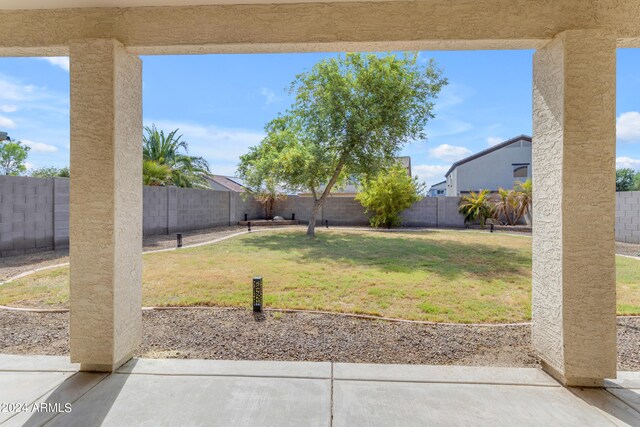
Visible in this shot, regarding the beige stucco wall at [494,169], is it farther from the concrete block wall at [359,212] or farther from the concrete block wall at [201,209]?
the concrete block wall at [201,209]

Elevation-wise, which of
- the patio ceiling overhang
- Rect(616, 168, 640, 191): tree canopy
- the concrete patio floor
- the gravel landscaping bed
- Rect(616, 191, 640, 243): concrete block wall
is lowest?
the gravel landscaping bed

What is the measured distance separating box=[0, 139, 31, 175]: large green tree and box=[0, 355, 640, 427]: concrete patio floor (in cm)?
3035

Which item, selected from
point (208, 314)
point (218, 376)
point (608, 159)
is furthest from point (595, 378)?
point (208, 314)

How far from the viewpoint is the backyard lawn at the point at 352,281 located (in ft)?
15.3

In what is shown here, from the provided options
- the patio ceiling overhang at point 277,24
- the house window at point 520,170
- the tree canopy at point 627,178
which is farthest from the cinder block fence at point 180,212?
the tree canopy at point 627,178

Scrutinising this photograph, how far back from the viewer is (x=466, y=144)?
26734 millimetres

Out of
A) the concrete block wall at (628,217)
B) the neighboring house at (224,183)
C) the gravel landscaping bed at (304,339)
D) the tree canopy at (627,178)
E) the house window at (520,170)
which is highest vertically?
the tree canopy at (627,178)

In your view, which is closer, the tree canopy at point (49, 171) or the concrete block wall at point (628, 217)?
the concrete block wall at point (628, 217)

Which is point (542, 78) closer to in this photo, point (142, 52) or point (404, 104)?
point (142, 52)

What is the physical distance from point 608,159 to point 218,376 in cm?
359

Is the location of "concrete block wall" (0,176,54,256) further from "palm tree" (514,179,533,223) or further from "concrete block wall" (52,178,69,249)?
"palm tree" (514,179,533,223)

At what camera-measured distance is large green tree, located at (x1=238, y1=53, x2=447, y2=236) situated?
38.1ft

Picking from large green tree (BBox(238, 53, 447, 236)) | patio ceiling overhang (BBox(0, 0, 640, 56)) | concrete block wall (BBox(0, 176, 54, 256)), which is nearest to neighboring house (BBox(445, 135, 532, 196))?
large green tree (BBox(238, 53, 447, 236))

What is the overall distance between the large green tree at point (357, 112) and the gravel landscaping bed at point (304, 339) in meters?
8.72
